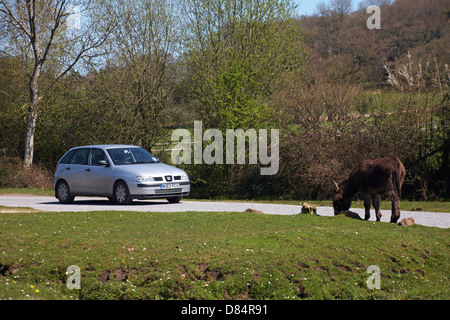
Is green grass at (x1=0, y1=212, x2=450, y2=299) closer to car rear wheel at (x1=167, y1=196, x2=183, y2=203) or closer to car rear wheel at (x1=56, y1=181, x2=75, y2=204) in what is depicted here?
car rear wheel at (x1=167, y1=196, x2=183, y2=203)

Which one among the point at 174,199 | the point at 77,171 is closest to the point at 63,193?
the point at 77,171

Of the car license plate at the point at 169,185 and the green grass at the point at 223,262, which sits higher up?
the car license plate at the point at 169,185

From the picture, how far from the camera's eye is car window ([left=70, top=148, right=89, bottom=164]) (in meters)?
20.1

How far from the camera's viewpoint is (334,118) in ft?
83.3

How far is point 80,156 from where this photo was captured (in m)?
20.3

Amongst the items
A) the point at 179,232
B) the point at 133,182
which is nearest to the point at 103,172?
the point at 133,182

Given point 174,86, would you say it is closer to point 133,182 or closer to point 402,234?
point 133,182

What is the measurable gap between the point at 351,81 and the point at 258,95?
4.33m

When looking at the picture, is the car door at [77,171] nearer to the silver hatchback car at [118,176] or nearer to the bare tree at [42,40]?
the silver hatchback car at [118,176]

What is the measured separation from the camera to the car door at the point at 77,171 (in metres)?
19.8

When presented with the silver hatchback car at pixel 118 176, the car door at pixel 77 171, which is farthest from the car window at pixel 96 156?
the car door at pixel 77 171

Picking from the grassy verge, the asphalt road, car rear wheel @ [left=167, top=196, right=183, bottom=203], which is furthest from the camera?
car rear wheel @ [left=167, top=196, right=183, bottom=203]

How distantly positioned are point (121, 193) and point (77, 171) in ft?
6.61

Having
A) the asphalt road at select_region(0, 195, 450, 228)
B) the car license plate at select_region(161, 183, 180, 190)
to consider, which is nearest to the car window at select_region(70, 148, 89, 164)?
the asphalt road at select_region(0, 195, 450, 228)
